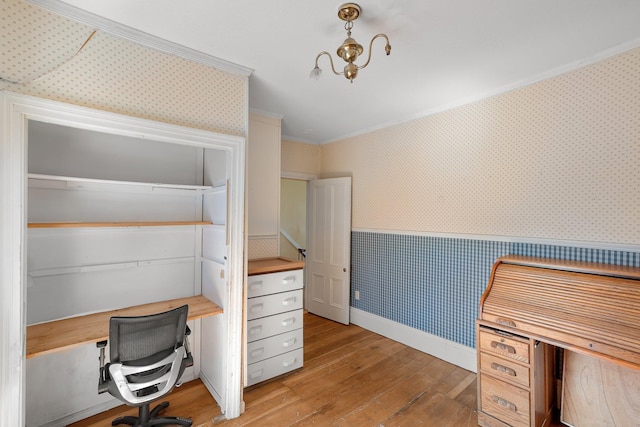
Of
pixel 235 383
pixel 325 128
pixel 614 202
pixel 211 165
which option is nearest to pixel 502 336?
pixel 614 202

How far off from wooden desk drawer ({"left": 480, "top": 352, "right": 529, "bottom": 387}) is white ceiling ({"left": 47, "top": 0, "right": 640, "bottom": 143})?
84.8 inches

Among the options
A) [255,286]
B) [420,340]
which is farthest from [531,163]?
[255,286]

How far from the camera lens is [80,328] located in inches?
71.7

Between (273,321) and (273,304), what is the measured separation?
0.51 feet

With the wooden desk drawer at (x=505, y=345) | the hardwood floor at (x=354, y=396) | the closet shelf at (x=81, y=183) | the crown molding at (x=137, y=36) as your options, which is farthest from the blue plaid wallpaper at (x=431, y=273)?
the crown molding at (x=137, y=36)

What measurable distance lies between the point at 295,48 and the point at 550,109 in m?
2.05

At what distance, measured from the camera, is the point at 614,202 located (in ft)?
6.37

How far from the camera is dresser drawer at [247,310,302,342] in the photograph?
2.44m

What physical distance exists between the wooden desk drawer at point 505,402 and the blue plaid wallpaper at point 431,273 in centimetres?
74

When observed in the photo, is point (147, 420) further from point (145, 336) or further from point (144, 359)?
point (145, 336)

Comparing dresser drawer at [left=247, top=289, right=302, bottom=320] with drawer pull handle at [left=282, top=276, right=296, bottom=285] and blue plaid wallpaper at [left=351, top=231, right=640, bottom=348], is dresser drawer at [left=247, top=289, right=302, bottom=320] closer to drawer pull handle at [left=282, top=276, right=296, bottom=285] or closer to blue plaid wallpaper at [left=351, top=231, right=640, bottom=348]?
drawer pull handle at [left=282, top=276, right=296, bottom=285]

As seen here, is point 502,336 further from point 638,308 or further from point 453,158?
point 453,158

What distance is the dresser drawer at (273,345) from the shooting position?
245 cm

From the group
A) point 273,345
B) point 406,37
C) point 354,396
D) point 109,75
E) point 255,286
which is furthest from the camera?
point 273,345
